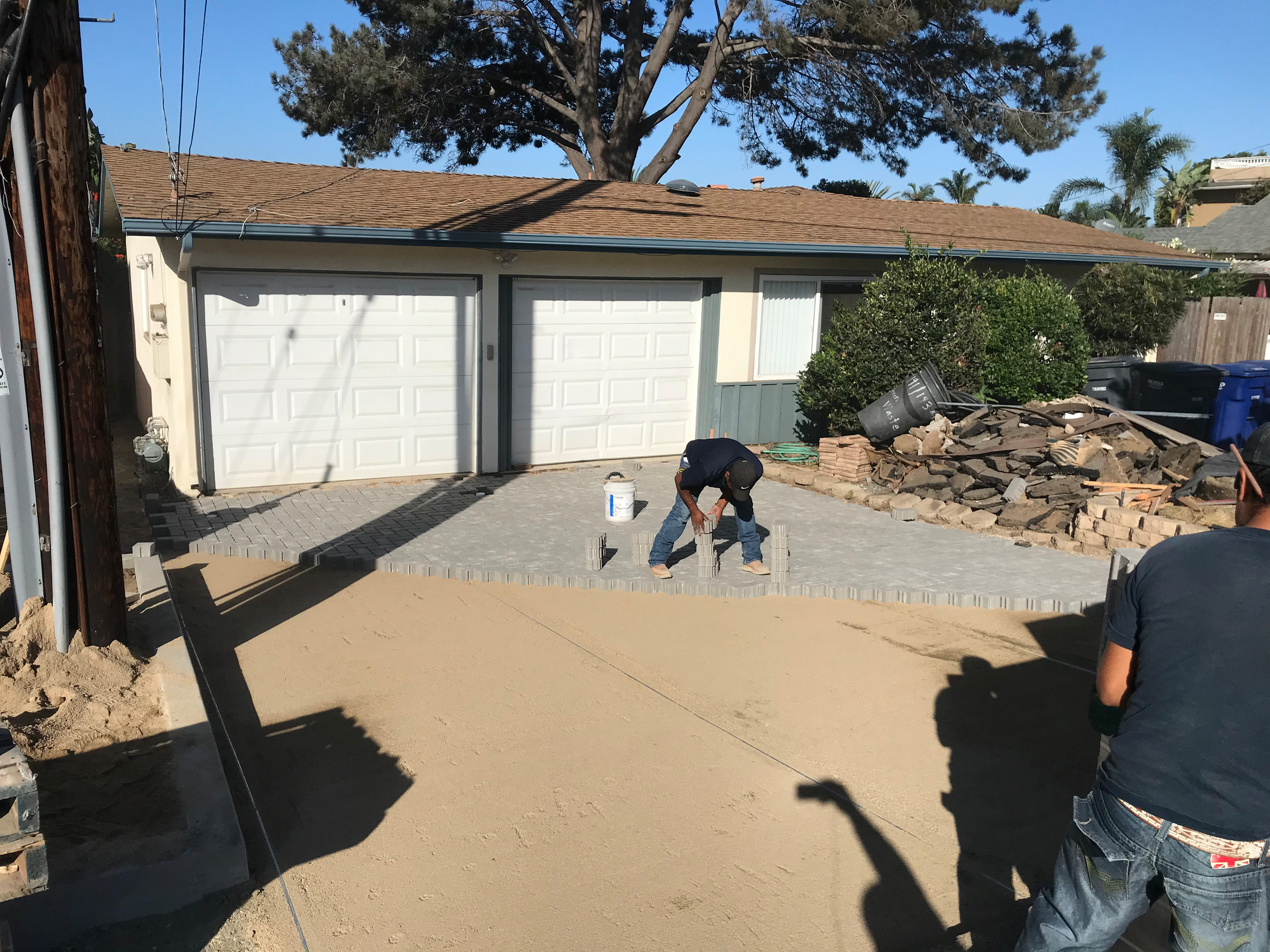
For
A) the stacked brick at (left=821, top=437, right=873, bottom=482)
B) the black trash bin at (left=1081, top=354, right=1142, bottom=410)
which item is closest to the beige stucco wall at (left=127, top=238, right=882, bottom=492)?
the stacked brick at (left=821, top=437, right=873, bottom=482)

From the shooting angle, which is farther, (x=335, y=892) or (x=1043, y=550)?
(x=1043, y=550)

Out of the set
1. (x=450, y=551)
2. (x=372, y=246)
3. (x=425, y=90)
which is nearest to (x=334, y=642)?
(x=450, y=551)

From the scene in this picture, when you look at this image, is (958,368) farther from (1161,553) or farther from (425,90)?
(425,90)

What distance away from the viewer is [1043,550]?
31.2 feet

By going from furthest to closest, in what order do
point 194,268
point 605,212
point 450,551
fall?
point 605,212 < point 194,268 < point 450,551

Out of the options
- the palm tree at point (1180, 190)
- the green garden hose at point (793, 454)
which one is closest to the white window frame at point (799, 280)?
the green garden hose at point (793, 454)

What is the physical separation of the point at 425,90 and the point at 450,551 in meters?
15.1

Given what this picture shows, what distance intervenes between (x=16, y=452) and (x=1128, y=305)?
16914 mm

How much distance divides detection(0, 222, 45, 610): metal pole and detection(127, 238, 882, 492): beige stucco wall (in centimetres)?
513

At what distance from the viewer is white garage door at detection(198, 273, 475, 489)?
10.8 meters

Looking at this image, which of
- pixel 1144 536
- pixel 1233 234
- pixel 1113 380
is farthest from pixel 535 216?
pixel 1233 234

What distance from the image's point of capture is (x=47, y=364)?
528 centimetres

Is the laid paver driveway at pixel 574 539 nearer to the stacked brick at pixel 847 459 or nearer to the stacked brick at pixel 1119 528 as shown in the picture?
the stacked brick at pixel 1119 528

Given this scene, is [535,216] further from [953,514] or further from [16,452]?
[16,452]
